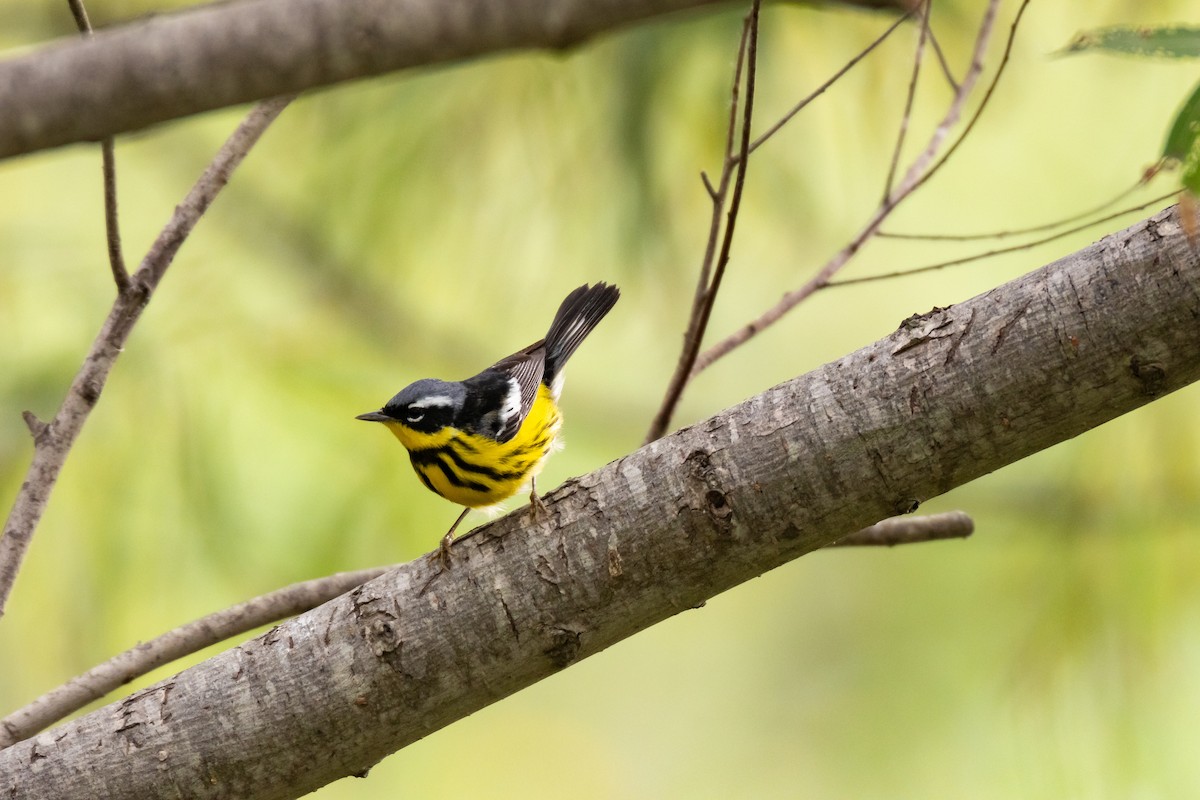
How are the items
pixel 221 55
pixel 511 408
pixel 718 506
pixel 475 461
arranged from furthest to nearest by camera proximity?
pixel 511 408, pixel 475 461, pixel 718 506, pixel 221 55

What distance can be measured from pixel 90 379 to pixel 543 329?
3.19 metres

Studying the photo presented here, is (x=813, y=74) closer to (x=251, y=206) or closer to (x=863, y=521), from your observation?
(x=251, y=206)

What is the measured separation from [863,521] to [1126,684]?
293 centimetres

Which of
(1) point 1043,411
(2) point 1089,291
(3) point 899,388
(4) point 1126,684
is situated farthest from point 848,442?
(4) point 1126,684

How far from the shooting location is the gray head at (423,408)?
8.19ft

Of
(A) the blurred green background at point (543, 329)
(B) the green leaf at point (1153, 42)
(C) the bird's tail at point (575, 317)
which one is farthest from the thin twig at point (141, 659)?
(A) the blurred green background at point (543, 329)

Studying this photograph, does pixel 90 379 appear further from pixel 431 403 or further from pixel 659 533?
pixel 659 533

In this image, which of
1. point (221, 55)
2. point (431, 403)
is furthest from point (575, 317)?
point (221, 55)

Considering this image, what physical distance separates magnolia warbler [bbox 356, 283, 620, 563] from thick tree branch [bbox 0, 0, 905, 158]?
5.32 feet

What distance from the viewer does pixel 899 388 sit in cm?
143

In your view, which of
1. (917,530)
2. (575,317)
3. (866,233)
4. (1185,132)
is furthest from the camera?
(575,317)

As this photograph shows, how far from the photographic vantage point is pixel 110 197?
172cm

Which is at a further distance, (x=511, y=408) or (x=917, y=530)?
(x=511, y=408)

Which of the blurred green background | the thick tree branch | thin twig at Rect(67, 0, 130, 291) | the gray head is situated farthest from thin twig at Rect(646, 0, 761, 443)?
the blurred green background
